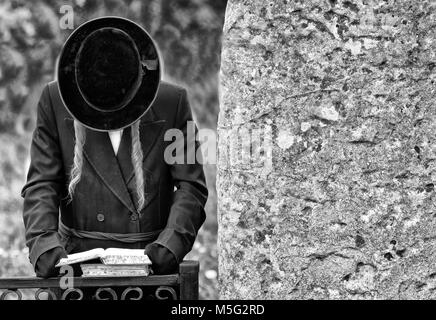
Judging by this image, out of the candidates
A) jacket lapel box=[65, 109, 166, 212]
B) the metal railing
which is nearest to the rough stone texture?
the metal railing

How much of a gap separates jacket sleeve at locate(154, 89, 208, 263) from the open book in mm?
156

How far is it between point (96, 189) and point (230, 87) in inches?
28.8

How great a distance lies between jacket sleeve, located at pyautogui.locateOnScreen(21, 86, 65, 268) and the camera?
4145 millimetres

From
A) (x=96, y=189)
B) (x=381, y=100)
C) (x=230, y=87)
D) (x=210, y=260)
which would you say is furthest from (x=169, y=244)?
(x=210, y=260)

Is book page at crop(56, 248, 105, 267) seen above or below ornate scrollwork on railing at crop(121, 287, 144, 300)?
above

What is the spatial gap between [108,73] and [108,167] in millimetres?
356

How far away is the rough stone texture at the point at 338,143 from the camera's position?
148 inches

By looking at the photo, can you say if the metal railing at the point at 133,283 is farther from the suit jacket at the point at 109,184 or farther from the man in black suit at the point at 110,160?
the suit jacket at the point at 109,184

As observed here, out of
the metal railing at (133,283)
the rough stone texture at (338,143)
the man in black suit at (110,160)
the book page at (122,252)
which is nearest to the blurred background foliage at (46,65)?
the man in black suit at (110,160)

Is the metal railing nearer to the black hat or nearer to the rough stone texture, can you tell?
the rough stone texture

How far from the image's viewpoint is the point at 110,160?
428 centimetres

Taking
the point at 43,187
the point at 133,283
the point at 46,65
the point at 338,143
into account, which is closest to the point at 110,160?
the point at 43,187

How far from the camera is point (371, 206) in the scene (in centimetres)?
379
